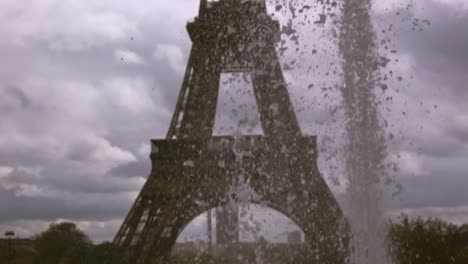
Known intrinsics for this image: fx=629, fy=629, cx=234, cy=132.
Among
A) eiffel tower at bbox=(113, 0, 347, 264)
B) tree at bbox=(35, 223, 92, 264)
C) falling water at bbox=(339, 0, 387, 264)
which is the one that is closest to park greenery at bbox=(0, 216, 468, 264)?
tree at bbox=(35, 223, 92, 264)

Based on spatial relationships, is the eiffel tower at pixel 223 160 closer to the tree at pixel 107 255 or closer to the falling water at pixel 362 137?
the tree at pixel 107 255

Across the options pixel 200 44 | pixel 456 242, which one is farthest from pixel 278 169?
pixel 456 242

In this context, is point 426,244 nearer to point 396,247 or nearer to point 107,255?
point 396,247

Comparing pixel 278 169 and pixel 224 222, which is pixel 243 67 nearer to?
pixel 278 169

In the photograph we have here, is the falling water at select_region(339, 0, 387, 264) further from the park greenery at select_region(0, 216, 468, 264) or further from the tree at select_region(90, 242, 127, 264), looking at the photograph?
the tree at select_region(90, 242, 127, 264)

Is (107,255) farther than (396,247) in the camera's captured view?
Yes

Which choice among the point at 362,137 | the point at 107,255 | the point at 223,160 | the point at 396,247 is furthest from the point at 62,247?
the point at 362,137
